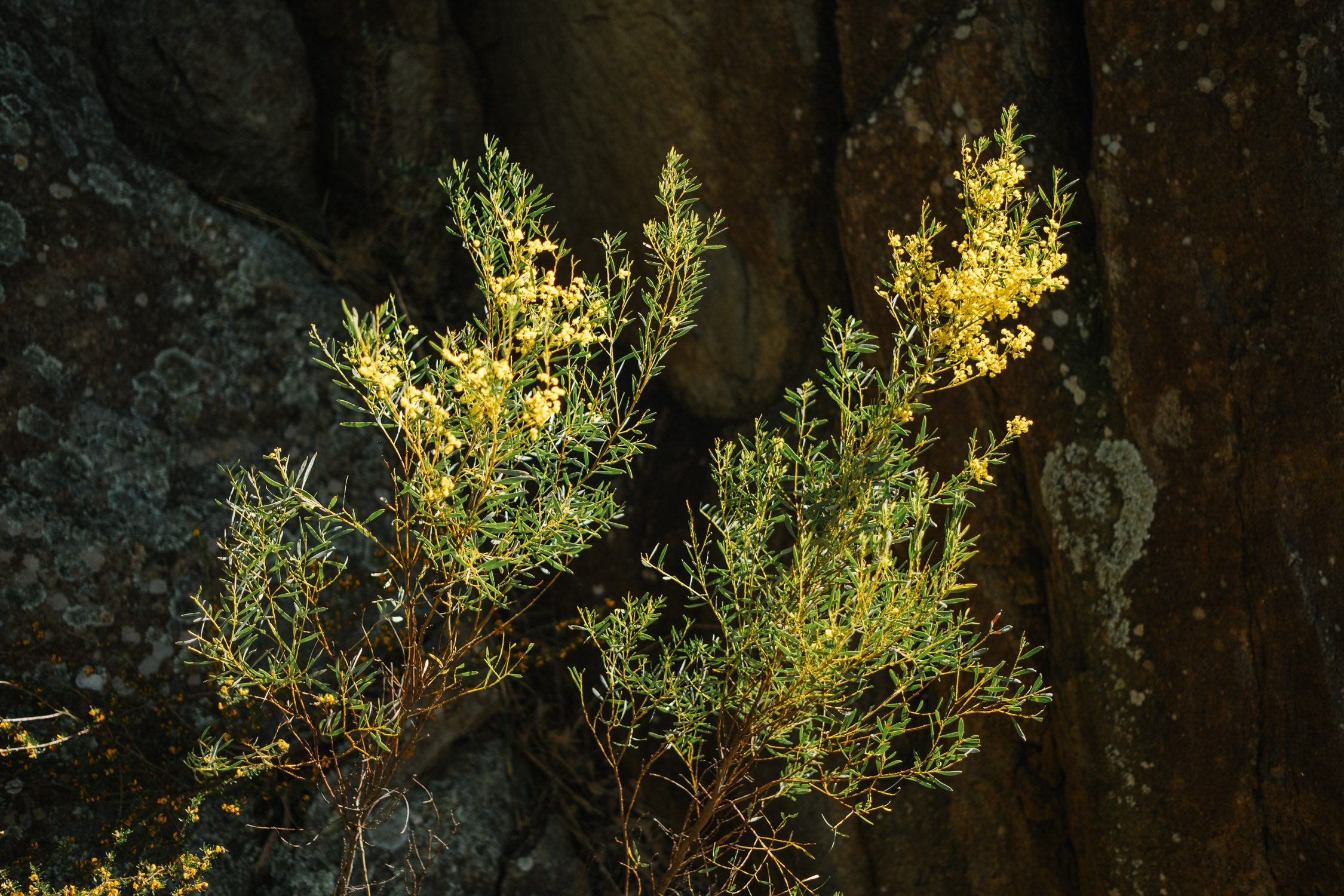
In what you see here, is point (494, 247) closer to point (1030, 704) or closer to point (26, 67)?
point (1030, 704)

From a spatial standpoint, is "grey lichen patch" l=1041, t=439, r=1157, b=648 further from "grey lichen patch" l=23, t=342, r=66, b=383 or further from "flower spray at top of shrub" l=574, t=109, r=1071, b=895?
"grey lichen patch" l=23, t=342, r=66, b=383

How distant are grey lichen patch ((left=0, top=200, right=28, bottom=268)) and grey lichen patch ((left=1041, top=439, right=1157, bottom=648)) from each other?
2782mm

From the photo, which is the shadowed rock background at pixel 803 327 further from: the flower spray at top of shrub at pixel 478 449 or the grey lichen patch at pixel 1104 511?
the flower spray at top of shrub at pixel 478 449

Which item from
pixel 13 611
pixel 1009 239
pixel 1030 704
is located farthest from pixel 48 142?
pixel 1030 704

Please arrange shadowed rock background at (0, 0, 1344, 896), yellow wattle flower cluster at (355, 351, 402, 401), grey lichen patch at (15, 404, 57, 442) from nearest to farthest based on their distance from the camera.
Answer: yellow wattle flower cluster at (355, 351, 402, 401)
shadowed rock background at (0, 0, 1344, 896)
grey lichen patch at (15, 404, 57, 442)

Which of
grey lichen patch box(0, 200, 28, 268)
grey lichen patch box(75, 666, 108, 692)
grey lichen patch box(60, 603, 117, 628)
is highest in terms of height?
grey lichen patch box(0, 200, 28, 268)

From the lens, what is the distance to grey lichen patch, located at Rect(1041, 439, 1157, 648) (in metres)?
2.52

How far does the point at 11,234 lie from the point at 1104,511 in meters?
2.96

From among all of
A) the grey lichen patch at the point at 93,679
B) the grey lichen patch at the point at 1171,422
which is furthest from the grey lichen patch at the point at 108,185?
the grey lichen patch at the point at 1171,422

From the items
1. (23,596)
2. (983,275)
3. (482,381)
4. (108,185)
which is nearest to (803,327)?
(983,275)

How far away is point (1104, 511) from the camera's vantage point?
2549mm

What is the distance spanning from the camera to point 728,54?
10.00 feet

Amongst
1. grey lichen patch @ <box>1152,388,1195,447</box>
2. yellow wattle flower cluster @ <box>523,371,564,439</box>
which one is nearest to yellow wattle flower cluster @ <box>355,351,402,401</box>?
yellow wattle flower cluster @ <box>523,371,564,439</box>

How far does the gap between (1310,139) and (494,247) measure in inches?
71.2
